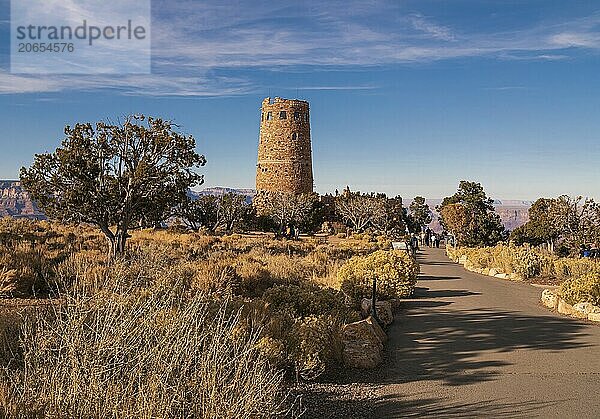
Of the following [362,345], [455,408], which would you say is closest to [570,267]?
[362,345]

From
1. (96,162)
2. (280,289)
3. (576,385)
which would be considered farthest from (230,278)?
(576,385)

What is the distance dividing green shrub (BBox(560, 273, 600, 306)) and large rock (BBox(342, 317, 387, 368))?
6558 mm

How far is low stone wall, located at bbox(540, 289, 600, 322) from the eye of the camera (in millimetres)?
13102

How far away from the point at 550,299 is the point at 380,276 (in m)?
4.15

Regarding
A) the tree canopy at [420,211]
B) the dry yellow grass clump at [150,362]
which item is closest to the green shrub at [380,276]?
the dry yellow grass clump at [150,362]

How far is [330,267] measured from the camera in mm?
21156

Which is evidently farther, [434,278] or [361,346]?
[434,278]

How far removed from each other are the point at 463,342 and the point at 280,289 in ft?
11.6

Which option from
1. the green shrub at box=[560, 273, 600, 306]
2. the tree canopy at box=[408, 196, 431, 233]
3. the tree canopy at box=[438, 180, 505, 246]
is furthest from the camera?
the tree canopy at box=[408, 196, 431, 233]

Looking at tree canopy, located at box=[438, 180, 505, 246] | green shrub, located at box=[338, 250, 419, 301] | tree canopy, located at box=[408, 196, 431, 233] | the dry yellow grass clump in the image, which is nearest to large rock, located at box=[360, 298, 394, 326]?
green shrub, located at box=[338, 250, 419, 301]

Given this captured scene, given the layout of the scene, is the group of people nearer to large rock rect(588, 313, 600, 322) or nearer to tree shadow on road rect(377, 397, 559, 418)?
large rock rect(588, 313, 600, 322)

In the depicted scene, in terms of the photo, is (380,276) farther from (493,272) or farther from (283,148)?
(283,148)

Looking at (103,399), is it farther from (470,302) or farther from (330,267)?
(330,267)

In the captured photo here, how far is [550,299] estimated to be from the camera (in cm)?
1518
